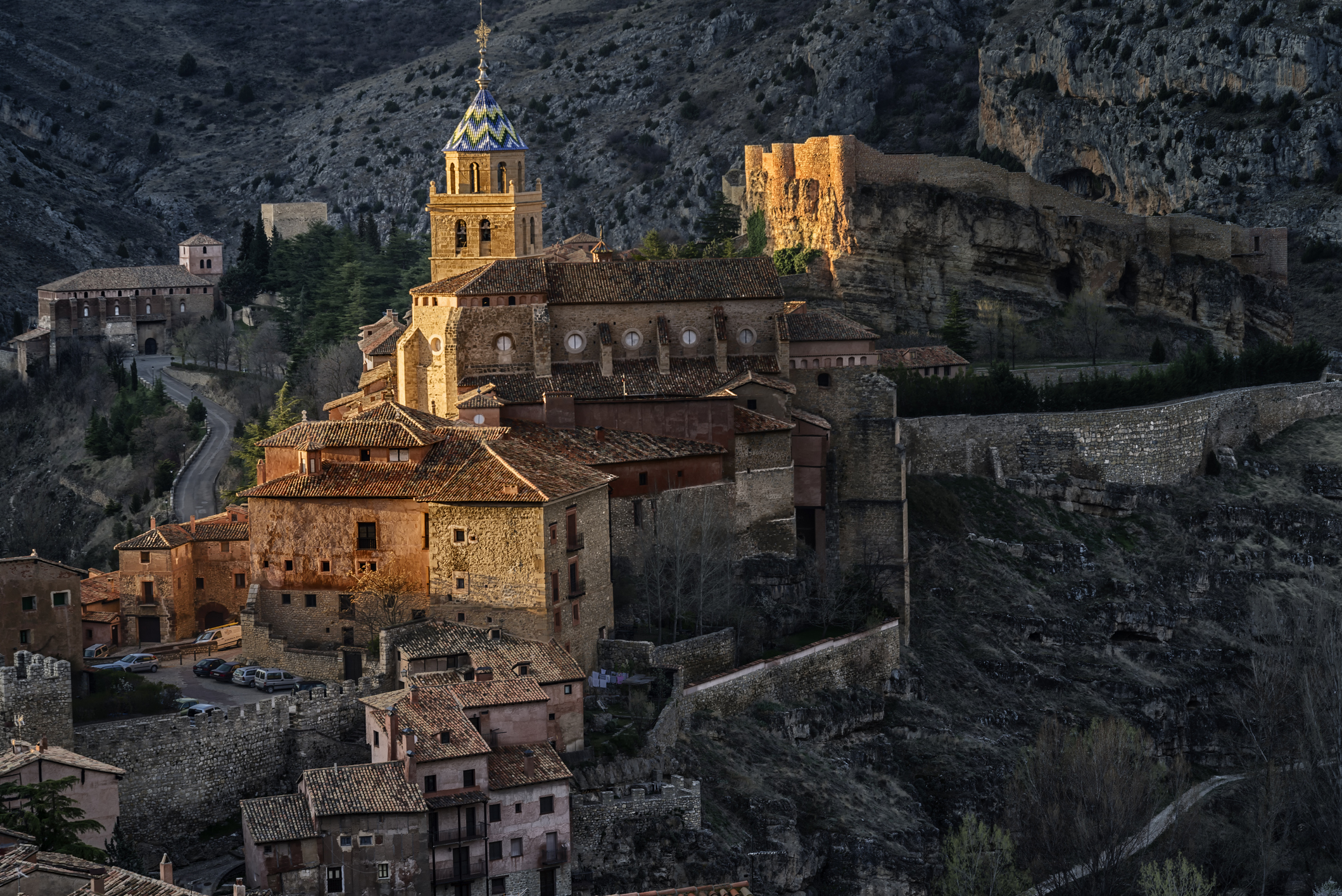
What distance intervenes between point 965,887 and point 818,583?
12693mm

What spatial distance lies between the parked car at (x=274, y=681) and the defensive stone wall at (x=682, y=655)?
290 inches

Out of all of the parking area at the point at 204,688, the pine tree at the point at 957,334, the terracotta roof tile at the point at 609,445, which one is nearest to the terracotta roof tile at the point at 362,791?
the parking area at the point at 204,688

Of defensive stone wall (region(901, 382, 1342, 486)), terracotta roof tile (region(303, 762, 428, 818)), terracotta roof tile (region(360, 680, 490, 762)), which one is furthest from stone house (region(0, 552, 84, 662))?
defensive stone wall (region(901, 382, 1342, 486))

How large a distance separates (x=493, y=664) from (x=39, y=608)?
10001mm

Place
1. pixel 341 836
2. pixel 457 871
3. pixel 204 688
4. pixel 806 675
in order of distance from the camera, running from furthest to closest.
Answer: pixel 806 675 < pixel 204 688 < pixel 457 871 < pixel 341 836

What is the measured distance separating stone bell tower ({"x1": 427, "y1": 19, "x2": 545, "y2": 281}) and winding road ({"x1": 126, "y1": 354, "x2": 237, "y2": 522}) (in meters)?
10.8

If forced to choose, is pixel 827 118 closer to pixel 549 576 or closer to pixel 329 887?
pixel 549 576

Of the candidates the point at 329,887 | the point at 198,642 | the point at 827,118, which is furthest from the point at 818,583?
the point at 827,118

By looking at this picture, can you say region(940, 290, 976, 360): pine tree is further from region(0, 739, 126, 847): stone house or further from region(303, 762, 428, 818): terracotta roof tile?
region(0, 739, 126, 847): stone house

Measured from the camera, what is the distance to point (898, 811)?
62781 millimetres

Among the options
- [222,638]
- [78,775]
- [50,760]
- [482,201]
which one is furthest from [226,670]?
[482,201]

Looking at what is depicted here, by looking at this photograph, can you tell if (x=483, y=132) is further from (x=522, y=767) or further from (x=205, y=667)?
(x=522, y=767)

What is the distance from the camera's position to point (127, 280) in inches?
4621

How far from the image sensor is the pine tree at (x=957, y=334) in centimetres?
8906
